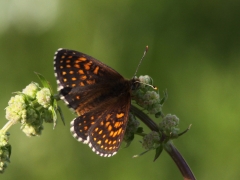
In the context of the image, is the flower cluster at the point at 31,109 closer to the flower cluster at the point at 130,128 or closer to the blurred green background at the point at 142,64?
the flower cluster at the point at 130,128

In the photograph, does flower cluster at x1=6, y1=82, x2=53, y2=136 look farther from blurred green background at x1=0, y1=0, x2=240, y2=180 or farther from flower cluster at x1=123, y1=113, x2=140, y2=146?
blurred green background at x1=0, y1=0, x2=240, y2=180

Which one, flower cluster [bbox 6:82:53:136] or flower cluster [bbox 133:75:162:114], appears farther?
flower cluster [bbox 133:75:162:114]

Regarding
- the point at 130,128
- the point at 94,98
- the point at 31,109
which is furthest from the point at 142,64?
the point at 31,109

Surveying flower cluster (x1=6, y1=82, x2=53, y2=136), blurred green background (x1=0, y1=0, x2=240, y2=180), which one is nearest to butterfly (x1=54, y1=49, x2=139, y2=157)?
flower cluster (x1=6, y1=82, x2=53, y2=136)

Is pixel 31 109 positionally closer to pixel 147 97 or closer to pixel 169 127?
pixel 147 97

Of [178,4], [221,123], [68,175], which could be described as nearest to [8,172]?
[68,175]

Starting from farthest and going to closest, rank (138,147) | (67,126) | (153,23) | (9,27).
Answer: (9,27) < (153,23) < (67,126) < (138,147)

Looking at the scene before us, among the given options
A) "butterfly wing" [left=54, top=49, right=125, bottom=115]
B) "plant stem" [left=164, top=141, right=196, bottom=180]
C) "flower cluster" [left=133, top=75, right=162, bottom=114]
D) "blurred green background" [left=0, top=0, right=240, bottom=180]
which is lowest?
"blurred green background" [left=0, top=0, right=240, bottom=180]

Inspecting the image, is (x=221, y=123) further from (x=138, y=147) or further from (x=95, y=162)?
(x=95, y=162)

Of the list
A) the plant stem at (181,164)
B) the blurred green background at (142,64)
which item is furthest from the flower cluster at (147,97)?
the blurred green background at (142,64)
